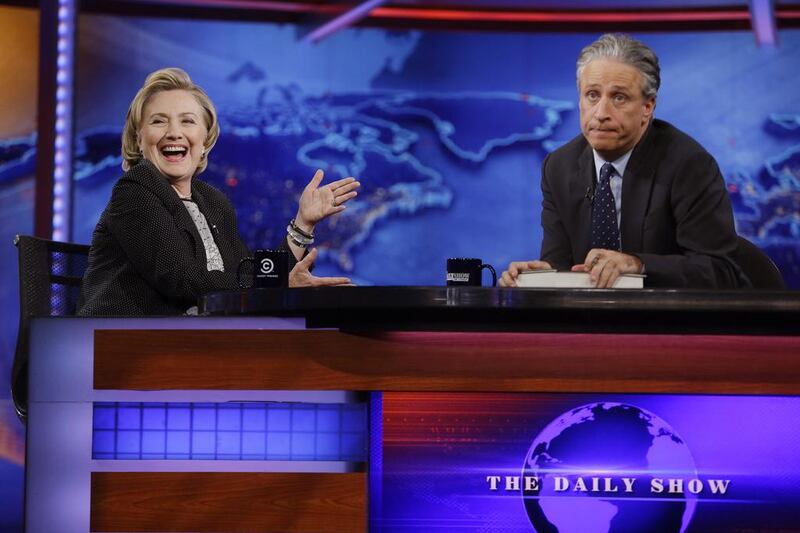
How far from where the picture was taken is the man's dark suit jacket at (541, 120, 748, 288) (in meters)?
2.48

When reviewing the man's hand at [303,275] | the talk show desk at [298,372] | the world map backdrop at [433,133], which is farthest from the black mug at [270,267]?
the world map backdrop at [433,133]

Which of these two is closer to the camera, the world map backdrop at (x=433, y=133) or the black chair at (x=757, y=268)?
the black chair at (x=757, y=268)

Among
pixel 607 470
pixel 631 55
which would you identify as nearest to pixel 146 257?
pixel 607 470

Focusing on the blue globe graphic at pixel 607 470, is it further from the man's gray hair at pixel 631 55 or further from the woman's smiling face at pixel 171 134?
the woman's smiling face at pixel 171 134

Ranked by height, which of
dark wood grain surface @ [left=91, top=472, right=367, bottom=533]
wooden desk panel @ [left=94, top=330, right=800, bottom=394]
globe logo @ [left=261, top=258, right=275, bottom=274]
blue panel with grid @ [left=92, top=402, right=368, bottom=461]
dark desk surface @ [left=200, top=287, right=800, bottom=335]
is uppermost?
globe logo @ [left=261, top=258, right=275, bottom=274]

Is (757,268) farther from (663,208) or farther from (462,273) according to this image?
(462,273)

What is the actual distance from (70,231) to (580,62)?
3383 mm

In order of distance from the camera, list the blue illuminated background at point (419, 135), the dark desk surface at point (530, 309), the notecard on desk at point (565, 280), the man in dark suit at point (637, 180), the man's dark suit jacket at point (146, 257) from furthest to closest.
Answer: the blue illuminated background at point (419, 135) → the man in dark suit at point (637, 180) → the man's dark suit jacket at point (146, 257) → the notecard on desk at point (565, 280) → the dark desk surface at point (530, 309)

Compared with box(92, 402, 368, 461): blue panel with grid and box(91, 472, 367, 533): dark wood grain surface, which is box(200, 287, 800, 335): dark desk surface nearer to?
box(92, 402, 368, 461): blue panel with grid

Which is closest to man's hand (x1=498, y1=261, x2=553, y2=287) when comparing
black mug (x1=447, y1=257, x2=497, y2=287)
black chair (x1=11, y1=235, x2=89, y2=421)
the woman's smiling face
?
black mug (x1=447, y1=257, x2=497, y2=287)

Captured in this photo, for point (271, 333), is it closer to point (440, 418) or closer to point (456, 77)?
point (440, 418)

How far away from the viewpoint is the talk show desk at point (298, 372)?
6.22 feet

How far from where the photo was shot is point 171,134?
9.22ft

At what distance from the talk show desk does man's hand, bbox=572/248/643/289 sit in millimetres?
91
